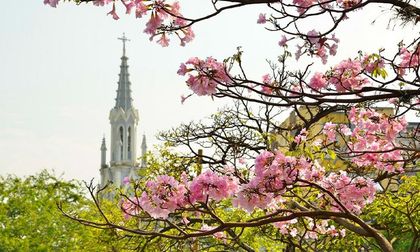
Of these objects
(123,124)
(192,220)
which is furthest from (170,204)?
(123,124)

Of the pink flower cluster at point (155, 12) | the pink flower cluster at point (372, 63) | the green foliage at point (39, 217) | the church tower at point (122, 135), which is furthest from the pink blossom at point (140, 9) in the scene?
the church tower at point (122, 135)

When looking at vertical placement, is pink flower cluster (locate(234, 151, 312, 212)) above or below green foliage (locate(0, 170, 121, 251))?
below

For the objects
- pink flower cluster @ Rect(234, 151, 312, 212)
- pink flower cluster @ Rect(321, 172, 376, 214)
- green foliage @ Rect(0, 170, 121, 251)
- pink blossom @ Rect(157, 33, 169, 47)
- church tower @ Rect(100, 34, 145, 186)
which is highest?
Result: church tower @ Rect(100, 34, 145, 186)

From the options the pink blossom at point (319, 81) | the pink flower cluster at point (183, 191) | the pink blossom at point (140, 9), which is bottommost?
the pink flower cluster at point (183, 191)

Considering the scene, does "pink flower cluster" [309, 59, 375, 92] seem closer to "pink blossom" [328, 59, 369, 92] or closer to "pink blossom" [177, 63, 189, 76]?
"pink blossom" [328, 59, 369, 92]

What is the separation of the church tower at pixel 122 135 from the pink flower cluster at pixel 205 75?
98370mm

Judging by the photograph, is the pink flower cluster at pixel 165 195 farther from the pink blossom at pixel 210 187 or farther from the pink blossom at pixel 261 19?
the pink blossom at pixel 261 19

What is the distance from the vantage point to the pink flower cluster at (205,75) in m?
7.14

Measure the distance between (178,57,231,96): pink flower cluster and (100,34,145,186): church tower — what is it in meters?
98.4

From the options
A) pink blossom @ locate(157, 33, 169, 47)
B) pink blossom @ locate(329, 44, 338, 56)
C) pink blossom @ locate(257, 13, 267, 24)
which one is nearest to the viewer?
pink blossom @ locate(157, 33, 169, 47)

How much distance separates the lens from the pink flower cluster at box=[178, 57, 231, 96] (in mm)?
7141

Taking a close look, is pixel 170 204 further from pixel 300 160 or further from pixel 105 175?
pixel 105 175

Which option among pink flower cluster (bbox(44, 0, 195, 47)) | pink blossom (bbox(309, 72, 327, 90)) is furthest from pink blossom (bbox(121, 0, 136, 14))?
pink blossom (bbox(309, 72, 327, 90))

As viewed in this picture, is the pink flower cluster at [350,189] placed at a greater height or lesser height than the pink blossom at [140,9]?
lesser
